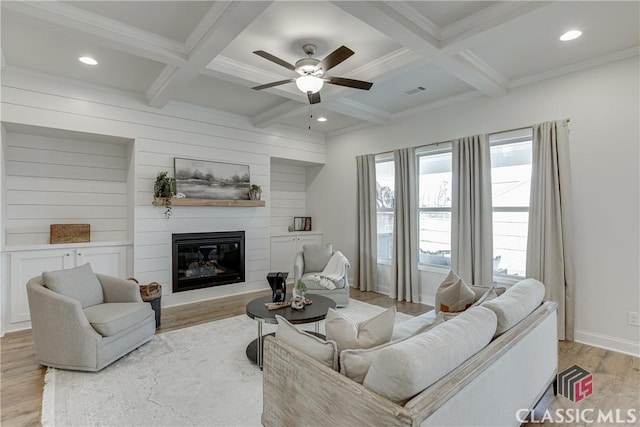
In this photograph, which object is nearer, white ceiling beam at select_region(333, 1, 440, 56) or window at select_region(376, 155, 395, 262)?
white ceiling beam at select_region(333, 1, 440, 56)

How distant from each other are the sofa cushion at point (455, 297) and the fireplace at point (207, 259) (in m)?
3.49

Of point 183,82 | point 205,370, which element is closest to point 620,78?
point 183,82

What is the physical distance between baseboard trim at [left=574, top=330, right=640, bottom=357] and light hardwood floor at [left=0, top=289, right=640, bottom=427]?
9 cm

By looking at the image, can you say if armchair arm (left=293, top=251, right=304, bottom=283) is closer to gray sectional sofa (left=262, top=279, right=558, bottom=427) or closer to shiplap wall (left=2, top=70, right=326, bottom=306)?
shiplap wall (left=2, top=70, right=326, bottom=306)

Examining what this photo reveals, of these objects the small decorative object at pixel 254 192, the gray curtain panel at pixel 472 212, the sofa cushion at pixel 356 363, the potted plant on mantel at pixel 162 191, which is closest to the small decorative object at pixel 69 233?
the potted plant on mantel at pixel 162 191

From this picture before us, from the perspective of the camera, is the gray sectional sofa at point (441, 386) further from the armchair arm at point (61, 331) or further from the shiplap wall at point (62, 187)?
the shiplap wall at point (62, 187)

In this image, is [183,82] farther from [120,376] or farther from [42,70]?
[120,376]

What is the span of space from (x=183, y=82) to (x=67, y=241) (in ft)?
8.62

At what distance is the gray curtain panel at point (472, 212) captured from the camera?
164 inches

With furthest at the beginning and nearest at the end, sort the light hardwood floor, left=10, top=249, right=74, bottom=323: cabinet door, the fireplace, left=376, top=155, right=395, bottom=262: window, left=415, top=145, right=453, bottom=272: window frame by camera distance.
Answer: left=376, top=155, right=395, bottom=262: window → the fireplace → left=415, top=145, right=453, bottom=272: window frame → left=10, top=249, right=74, bottom=323: cabinet door → the light hardwood floor

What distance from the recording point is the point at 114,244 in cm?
438

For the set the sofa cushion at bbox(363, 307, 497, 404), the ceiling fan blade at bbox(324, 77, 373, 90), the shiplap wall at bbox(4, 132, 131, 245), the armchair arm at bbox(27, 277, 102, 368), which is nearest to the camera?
the sofa cushion at bbox(363, 307, 497, 404)

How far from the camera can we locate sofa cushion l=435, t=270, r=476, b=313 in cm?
272
